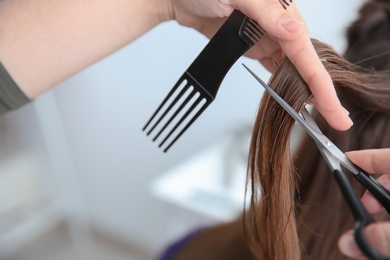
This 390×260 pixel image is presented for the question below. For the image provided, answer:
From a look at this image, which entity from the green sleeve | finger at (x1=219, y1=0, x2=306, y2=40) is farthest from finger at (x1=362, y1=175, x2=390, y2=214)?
the green sleeve

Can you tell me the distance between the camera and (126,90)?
1.86 metres

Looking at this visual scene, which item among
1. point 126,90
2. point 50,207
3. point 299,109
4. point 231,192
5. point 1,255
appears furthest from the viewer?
point 50,207

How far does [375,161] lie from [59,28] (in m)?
0.50

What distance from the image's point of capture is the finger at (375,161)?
1.70 ft

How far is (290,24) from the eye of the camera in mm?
522

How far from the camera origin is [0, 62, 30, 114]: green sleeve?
0.68m

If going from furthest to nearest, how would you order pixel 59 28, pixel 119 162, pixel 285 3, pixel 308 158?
pixel 119 162 → pixel 308 158 → pixel 59 28 → pixel 285 3

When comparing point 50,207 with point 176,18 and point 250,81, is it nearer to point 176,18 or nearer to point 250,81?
point 250,81

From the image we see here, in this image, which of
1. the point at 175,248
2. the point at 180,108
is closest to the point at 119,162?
the point at 175,248

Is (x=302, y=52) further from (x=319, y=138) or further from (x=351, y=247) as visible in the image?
(x=351, y=247)

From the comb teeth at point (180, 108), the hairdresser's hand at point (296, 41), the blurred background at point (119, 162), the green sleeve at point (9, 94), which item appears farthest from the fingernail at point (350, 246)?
the blurred background at point (119, 162)

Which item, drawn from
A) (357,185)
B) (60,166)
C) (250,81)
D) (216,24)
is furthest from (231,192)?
(60,166)

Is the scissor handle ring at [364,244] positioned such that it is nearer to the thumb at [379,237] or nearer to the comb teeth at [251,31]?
the thumb at [379,237]

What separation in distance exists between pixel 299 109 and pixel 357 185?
0.88ft
